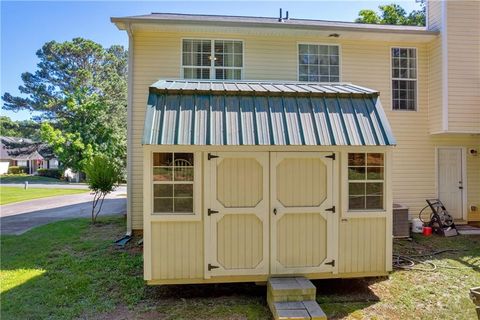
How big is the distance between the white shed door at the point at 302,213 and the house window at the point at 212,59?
172 inches

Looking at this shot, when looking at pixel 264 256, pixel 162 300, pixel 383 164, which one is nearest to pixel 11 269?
pixel 162 300

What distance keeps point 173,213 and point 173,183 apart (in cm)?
43

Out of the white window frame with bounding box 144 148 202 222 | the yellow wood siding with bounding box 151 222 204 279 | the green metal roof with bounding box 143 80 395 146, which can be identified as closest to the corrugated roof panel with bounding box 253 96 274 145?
the green metal roof with bounding box 143 80 395 146

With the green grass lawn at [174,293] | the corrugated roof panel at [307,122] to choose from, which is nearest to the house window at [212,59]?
the corrugated roof panel at [307,122]

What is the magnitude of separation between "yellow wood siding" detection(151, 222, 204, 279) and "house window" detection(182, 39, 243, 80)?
4867 millimetres

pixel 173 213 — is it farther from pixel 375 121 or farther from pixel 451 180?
pixel 451 180

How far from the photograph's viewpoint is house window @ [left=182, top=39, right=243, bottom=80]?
26.0ft

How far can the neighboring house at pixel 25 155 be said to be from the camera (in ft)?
123

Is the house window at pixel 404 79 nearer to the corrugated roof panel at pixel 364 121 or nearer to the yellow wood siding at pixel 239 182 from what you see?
the corrugated roof panel at pixel 364 121

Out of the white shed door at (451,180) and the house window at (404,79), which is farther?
the white shed door at (451,180)

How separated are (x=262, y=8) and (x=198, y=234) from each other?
8.99 meters

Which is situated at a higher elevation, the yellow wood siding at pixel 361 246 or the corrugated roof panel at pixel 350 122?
the corrugated roof panel at pixel 350 122

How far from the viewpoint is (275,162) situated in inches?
175

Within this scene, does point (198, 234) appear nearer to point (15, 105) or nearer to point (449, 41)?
point (449, 41)
